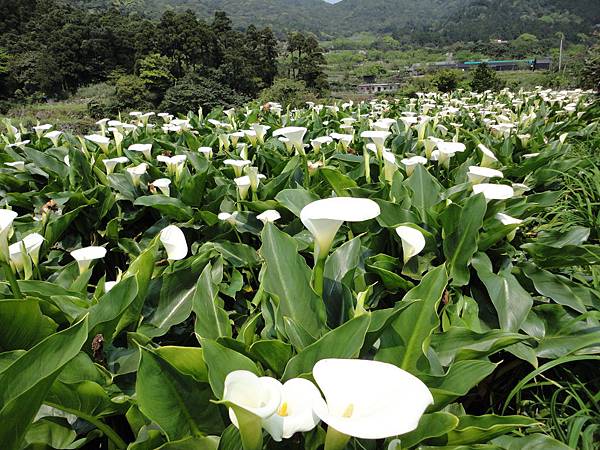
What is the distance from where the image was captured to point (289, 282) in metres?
1.28

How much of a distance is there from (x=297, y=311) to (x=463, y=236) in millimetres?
724

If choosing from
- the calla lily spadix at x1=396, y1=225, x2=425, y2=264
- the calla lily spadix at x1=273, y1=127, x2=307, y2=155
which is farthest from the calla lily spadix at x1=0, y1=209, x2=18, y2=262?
the calla lily spadix at x1=273, y1=127, x2=307, y2=155

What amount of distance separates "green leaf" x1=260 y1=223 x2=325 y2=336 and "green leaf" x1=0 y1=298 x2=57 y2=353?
564 millimetres

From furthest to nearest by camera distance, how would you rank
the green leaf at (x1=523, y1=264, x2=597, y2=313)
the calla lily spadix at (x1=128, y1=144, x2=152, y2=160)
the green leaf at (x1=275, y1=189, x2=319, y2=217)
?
1. the calla lily spadix at (x1=128, y1=144, x2=152, y2=160)
2. the green leaf at (x1=275, y1=189, x2=319, y2=217)
3. the green leaf at (x1=523, y1=264, x2=597, y2=313)

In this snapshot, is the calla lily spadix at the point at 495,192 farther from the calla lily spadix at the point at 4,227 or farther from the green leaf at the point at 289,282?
the calla lily spadix at the point at 4,227

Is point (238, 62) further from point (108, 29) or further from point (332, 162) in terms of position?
point (332, 162)

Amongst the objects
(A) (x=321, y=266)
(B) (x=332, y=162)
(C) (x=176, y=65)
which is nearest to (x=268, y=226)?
(A) (x=321, y=266)

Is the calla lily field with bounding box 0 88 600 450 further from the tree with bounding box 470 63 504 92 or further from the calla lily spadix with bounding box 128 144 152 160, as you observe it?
the tree with bounding box 470 63 504 92

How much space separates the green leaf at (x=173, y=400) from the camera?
2.92 ft

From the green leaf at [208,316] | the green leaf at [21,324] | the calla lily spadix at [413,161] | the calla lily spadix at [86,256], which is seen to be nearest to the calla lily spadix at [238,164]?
the calla lily spadix at [413,161]

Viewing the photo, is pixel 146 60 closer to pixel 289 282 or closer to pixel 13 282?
pixel 13 282

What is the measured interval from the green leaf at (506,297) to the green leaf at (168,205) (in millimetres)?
1258

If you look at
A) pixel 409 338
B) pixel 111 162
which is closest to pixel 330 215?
pixel 409 338

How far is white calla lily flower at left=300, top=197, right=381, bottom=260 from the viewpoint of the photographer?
1.07 meters
